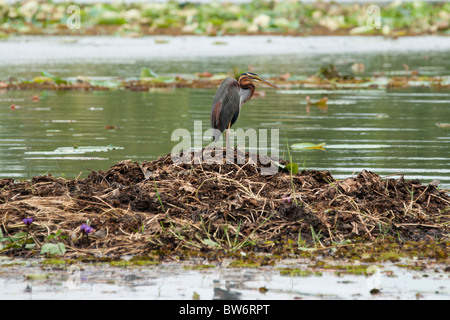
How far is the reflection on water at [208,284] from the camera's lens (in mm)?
5988

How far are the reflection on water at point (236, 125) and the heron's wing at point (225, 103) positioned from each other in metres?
0.97

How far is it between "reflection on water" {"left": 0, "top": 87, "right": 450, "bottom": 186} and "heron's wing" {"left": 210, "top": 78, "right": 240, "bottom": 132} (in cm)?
97

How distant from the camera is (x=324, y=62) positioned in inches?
1152

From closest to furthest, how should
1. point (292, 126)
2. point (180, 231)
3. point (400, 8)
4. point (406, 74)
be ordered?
point (180, 231) < point (292, 126) < point (406, 74) < point (400, 8)

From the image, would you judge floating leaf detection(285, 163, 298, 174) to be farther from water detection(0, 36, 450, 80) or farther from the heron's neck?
water detection(0, 36, 450, 80)

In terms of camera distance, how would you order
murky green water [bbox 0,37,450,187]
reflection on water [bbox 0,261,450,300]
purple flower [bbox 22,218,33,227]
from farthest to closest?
murky green water [bbox 0,37,450,187] → purple flower [bbox 22,218,33,227] → reflection on water [bbox 0,261,450,300]

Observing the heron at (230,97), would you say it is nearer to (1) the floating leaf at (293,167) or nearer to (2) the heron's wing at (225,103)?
(2) the heron's wing at (225,103)

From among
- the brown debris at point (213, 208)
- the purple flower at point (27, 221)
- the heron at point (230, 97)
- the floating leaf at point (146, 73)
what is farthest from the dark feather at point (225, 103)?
the floating leaf at point (146, 73)

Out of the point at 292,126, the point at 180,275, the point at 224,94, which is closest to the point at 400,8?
the point at 292,126

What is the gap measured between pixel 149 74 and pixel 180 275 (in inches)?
647

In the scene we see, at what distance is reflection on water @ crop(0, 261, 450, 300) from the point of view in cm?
599

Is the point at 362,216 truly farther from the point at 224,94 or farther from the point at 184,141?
the point at 184,141

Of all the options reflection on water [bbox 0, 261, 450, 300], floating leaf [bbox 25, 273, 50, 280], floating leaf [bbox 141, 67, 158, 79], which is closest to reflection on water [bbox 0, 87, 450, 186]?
floating leaf [bbox 141, 67, 158, 79]

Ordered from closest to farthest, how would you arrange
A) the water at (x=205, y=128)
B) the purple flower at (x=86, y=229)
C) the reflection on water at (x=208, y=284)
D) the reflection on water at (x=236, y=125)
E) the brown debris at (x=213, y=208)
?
the reflection on water at (x=208, y=284)
the water at (x=205, y=128)
the purple flower at (x=86, y=229)
the brown debris at (x=213, y=208)
the reflection on water at (x=236, y=125)
